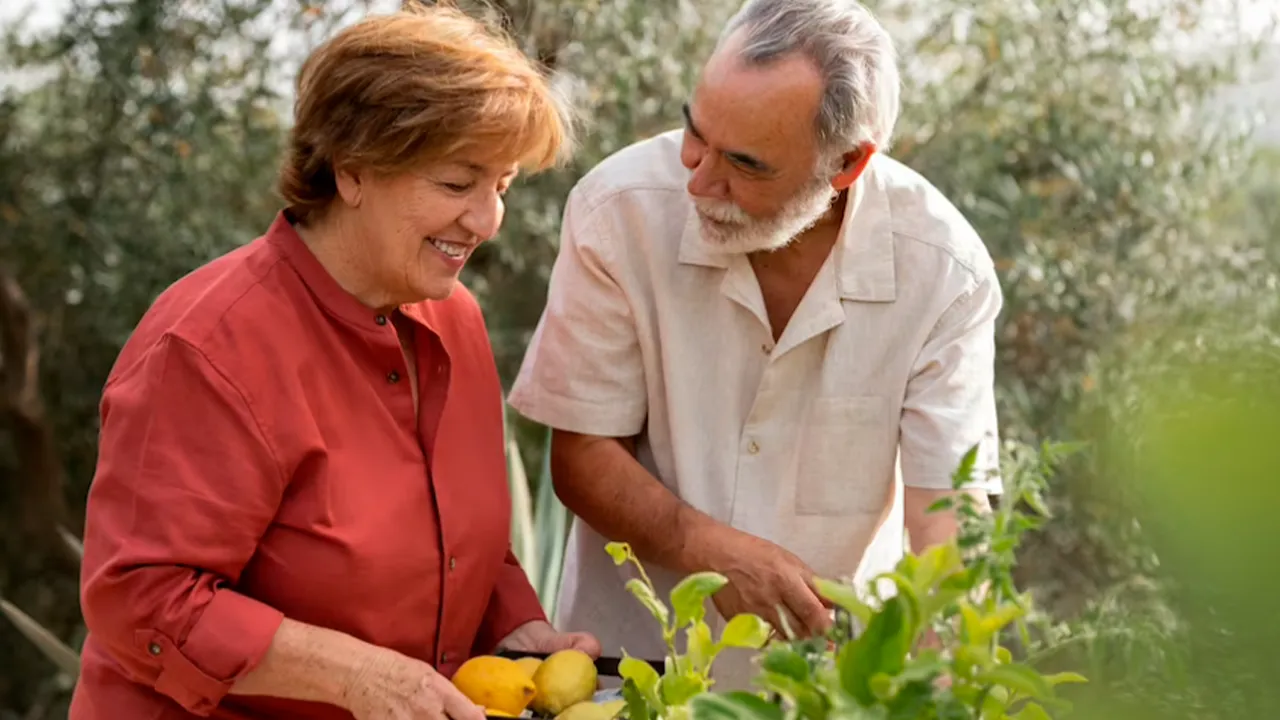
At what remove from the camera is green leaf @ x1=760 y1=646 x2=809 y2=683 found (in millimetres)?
959

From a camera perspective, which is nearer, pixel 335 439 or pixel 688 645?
A: pixel 688 645

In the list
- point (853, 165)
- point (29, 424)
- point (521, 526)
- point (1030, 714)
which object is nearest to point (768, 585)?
point (853, 165)

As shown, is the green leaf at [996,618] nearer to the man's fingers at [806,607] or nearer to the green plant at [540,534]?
the man's fingers at [806,607]

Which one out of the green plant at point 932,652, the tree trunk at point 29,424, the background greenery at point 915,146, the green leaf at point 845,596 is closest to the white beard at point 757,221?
the green plant at point 932,652

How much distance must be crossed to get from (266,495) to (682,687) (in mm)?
770

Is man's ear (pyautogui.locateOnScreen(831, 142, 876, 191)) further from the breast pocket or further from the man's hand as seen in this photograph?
the man's hand

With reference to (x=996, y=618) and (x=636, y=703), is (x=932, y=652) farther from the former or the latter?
(x=636, y=703)

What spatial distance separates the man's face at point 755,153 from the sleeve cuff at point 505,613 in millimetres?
614

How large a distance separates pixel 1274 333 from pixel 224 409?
5.40ft

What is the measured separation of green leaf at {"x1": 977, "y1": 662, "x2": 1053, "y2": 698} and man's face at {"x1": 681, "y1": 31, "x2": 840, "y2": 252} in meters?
1.37

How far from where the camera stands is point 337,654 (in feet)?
5.90

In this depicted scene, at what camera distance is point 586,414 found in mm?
2391

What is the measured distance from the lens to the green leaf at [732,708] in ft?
2.93

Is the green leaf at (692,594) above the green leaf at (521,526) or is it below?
above
